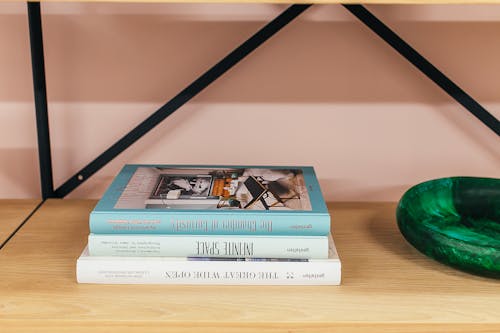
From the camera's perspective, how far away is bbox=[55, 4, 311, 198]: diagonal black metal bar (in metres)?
0.97

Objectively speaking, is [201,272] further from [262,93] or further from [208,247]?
[262,93]

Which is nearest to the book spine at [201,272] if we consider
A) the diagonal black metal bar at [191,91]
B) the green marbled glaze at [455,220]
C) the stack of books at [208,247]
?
the stack of books at [208,247]

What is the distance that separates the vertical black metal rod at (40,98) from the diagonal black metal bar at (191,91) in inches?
1.5

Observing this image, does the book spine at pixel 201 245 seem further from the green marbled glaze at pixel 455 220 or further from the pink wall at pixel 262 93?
the pink wall at pixel 262 93

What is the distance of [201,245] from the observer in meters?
0.73

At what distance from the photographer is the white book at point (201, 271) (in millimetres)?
722

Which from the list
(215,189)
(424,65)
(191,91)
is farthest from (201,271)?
(424,65)

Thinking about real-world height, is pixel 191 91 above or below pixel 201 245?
above

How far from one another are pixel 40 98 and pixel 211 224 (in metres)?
0.44

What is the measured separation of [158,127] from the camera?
41.1 inches

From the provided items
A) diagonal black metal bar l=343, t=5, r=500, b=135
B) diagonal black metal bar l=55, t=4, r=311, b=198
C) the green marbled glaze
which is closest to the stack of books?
the green marbled glaze

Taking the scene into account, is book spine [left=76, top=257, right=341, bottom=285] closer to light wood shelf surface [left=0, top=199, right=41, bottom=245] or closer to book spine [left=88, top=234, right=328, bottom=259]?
book spine [left=88, top=234, right=328, bottom=259]

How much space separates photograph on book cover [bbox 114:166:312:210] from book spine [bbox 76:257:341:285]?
75mm

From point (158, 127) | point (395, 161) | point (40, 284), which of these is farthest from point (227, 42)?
point (40, 284)
